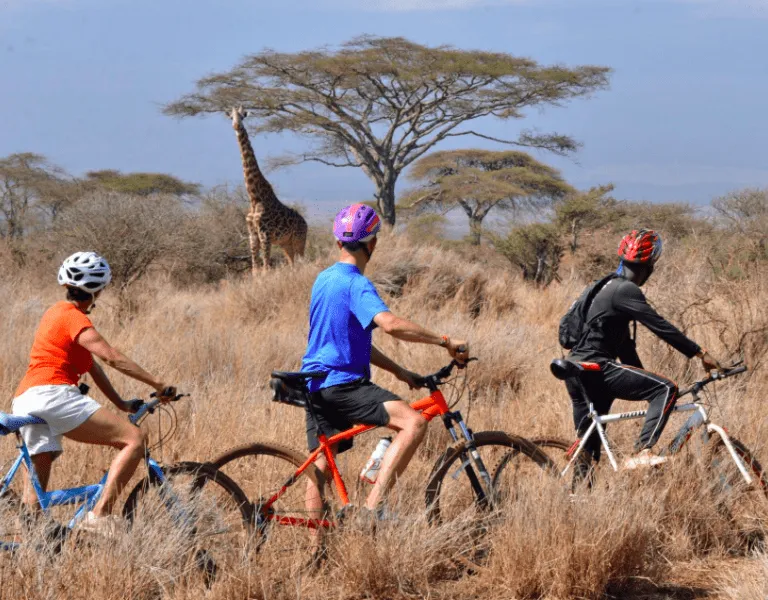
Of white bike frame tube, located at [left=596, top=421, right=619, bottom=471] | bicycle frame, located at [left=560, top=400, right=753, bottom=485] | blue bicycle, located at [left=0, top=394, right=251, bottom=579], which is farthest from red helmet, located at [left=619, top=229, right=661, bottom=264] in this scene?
blue bicycle, located at [left=0, top=394, right=251, bottom=579]

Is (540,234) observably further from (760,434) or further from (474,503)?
(474,503)

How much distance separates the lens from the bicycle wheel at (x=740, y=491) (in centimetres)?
486

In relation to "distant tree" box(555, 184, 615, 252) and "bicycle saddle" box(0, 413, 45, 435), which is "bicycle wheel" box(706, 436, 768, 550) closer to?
"bicycle saddle" box(0, 413, 45, 435)

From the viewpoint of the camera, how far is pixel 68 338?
13.6ft

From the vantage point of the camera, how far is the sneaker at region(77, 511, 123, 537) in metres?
3.88

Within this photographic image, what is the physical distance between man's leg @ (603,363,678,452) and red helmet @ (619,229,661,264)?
21.0 inches

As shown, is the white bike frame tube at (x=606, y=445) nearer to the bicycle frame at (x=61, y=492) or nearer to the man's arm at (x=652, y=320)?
the man's arm at (x=652, y=320)

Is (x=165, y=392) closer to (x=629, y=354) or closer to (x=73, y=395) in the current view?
(x=73, y=395)

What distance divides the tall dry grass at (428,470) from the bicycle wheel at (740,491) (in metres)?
0.10

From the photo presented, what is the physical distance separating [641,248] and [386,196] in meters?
24.4

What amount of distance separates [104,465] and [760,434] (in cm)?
377

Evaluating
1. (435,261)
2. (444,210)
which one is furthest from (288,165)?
(435,261)

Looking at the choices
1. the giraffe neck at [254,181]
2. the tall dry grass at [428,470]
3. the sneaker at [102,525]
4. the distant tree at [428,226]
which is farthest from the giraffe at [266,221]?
the sneaker at [102,525]

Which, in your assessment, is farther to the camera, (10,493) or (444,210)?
(444,210)
